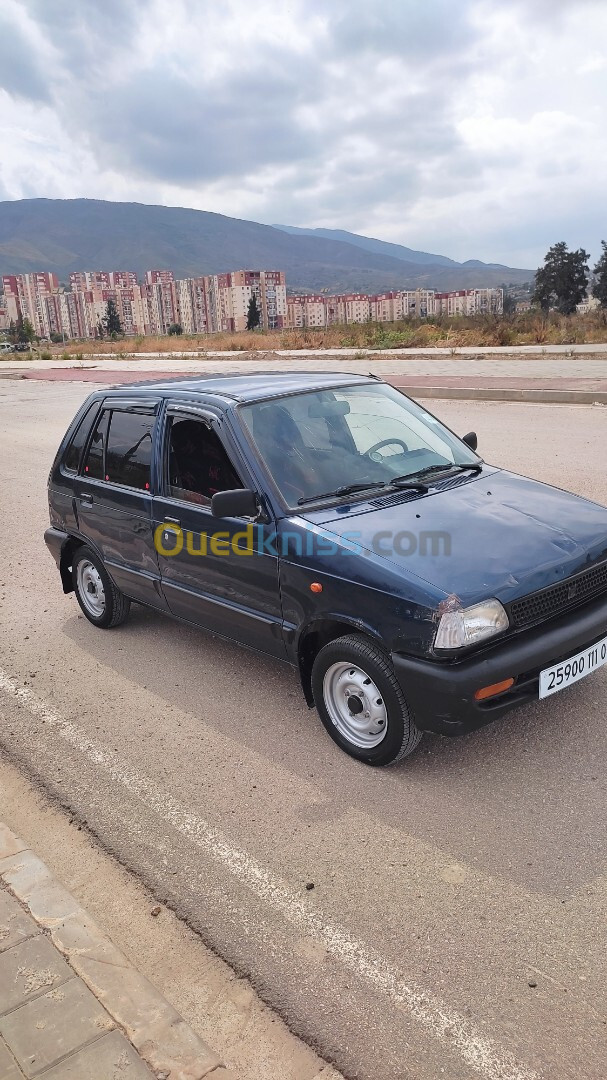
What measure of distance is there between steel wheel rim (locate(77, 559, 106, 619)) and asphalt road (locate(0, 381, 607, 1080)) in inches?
14.9

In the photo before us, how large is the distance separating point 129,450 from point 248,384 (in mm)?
912

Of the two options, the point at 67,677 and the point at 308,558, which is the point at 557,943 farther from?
the point at 67,677

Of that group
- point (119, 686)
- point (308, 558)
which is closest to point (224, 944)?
point (308, 558)

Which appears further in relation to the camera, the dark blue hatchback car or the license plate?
the license plate

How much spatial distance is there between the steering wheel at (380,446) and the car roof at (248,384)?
493mm

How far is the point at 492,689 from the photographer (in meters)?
3.24

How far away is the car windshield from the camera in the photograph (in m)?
4.09

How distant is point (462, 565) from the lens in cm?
339

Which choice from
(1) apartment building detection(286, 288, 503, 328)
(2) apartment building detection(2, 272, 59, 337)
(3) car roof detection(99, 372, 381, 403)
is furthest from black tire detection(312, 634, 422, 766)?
(2) apartment building detection(2, 272, 59, 337)

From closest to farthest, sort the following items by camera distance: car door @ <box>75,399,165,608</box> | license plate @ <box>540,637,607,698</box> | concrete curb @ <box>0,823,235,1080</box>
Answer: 1. concrete curb @ <box>0,823,235,1080</box>
2. license plate @ <box>540,637,607,698</box>
3. car door @ <box>75,399,165,608</box>

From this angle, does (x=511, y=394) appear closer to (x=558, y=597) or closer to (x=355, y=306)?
(x=558, y=597)

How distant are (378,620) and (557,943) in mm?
1366

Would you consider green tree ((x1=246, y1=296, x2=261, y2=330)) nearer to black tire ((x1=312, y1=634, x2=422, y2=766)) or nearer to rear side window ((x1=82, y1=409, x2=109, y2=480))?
rear side window ((x1=82, y1=409, x2=109, y2=480))

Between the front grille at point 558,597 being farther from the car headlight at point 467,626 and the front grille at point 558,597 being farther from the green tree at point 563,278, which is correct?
the green tree at point 563,278
